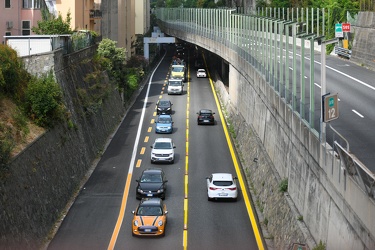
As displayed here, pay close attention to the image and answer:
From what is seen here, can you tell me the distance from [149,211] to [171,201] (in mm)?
4898

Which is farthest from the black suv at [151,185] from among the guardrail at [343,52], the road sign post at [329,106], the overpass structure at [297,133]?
the guardrail at [343,52]

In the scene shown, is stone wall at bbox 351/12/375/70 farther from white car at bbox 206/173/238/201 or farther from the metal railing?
white car at bbox 206/173/238/201

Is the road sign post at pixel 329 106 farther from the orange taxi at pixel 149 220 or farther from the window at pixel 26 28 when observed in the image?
the window at pixel 26 28

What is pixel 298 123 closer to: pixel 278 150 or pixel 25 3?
pixel 278 150

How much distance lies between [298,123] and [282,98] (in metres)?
5.60

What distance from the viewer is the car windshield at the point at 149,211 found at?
3206 centimetres

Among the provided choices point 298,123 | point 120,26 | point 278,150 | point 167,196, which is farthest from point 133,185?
point 120,26

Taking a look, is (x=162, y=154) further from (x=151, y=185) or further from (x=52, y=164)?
(x=52, y=164)

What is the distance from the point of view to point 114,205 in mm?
36250

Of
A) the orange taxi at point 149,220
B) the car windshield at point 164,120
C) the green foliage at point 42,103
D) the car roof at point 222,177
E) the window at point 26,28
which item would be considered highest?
the window at point 26,28

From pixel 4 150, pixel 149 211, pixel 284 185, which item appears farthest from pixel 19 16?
pixel 284 185

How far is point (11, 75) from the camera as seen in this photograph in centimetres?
3444

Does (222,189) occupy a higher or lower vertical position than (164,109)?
lower

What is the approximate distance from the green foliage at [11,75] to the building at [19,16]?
18832 mm
